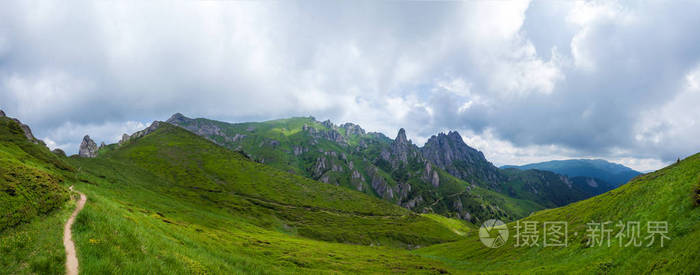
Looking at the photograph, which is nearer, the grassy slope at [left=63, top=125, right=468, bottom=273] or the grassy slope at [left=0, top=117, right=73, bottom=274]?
the grassy slope at [left=0, top=117, right=73, bottom=274]

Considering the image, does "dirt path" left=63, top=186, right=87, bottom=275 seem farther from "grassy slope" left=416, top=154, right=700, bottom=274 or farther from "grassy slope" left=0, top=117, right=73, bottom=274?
"grassy slope" left=416, top=154, right=700, bottom=274

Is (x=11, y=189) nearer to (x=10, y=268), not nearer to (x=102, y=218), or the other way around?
(x=102, y=218)

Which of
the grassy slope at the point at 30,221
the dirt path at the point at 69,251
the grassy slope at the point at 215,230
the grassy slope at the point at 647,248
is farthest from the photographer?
the grassy slope at the point at 647,248

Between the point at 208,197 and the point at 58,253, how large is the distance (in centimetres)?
16877

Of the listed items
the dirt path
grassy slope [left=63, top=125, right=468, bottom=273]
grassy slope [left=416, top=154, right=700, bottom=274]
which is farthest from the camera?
grassy slope [left=416, top=154, right=700, bottom=274]

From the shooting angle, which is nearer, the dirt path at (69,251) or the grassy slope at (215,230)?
A: the dirt path at (69,251)

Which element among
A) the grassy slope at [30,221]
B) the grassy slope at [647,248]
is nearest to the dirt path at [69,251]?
the grassy slope at [30,221]

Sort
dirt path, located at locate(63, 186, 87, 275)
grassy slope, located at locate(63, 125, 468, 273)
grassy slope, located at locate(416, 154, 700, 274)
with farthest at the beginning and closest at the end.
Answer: grassy slope, located at locate(416, 154, 700, 274) < grassy slope, located at locate(63, 125, 468, 273) < dirt path, located at locate(63, 186, 87, 275)

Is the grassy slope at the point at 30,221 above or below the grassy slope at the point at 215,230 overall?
above

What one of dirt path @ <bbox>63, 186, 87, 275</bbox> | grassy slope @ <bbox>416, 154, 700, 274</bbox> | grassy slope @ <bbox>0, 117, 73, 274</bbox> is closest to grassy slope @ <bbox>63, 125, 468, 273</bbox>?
dirt path @ <bbox>63, 186, 87, 275</bbox>

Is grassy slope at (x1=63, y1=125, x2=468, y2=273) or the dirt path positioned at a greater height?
the dirt path

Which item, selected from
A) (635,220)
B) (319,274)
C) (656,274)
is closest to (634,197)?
(635,220)

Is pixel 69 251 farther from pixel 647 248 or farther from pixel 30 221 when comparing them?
pixel 647 248

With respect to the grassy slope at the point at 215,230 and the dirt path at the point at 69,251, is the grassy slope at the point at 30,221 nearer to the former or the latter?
the dirt path at the point at 69,251
